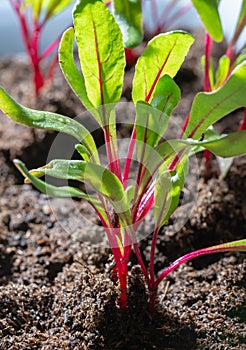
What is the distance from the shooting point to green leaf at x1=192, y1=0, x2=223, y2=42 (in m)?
0.93

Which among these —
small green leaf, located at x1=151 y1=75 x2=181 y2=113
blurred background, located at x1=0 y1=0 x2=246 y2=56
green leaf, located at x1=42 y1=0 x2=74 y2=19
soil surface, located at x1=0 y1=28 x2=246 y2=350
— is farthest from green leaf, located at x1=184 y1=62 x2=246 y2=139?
blurred background, located at x1=0 y1=0 x2=246 y2=56

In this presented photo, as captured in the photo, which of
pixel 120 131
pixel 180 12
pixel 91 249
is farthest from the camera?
pixel 180 12

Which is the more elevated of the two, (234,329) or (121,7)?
(121,7)

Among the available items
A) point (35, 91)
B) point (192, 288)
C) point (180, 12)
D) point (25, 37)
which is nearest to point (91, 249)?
point (192, 288)

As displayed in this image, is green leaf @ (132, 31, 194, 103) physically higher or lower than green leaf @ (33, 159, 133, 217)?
higher

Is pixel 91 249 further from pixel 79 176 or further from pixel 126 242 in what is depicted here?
pixel 79 176

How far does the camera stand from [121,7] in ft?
3.04

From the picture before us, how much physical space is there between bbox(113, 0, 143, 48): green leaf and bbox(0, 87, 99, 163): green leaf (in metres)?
0.18

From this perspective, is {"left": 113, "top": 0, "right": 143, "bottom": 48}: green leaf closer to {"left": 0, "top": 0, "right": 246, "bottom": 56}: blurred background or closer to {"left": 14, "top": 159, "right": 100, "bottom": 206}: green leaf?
{"left": 14, "top": 159, "right": 100, "bottom": 206}: green leaf

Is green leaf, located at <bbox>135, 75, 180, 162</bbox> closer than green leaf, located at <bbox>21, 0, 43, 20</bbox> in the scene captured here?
Yes

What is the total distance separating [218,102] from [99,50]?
182 mm

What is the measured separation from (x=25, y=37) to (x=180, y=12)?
567mm

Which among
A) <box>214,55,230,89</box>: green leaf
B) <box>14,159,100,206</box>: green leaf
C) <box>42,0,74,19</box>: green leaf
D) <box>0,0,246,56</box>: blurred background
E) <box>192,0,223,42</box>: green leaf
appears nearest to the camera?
<box>14,159,100,206</box>: green leaf

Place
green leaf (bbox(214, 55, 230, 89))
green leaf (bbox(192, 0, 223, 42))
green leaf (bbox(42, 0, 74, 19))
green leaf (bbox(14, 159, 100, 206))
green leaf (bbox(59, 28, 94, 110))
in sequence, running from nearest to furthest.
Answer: green leaf (bbox(14, 159, 100, 206))
green leaf (bbox(59, 28, 94, 110))
green leaf (bbox(192, 0, 223, 42))
green leaf (bbox(214, 55, 230, 89))
green leaf (bbox(42, 0, 74, 19))
